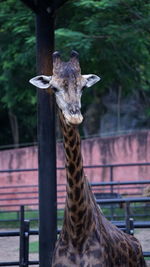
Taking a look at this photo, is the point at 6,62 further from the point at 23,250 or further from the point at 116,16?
the point at 23,250

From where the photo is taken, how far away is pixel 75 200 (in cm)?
462

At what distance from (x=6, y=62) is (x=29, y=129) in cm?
1317

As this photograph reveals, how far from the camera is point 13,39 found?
51.0ft

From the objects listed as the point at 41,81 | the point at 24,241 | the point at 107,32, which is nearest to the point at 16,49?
the point at 107,32

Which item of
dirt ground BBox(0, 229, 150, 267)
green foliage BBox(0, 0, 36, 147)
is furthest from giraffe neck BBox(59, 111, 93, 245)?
green foliage BBox(0, 0, 36, 147)

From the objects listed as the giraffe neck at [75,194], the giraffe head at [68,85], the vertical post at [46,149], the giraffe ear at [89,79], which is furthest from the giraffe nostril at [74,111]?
the vertical post at [46,149]

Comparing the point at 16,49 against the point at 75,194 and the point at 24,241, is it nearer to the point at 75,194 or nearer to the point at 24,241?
the point at 24,241

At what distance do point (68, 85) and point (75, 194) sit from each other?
0.82m

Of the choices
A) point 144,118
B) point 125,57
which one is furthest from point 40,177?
point 144,118

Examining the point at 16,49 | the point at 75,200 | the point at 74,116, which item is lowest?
the point at 75,200

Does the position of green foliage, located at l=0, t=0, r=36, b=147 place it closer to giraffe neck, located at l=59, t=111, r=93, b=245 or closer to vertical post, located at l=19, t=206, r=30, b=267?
vertical post, located at l=19, t=206, r=30, b=267

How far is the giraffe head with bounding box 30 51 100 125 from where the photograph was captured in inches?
165

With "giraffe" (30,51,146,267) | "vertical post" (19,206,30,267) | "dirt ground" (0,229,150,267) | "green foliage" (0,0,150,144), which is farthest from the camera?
"green foliage" (0,0,150,144)

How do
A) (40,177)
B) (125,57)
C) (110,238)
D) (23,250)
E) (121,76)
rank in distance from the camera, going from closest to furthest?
(110,238) → (40,177) → (23,250) → (125,57) → (121,76)
